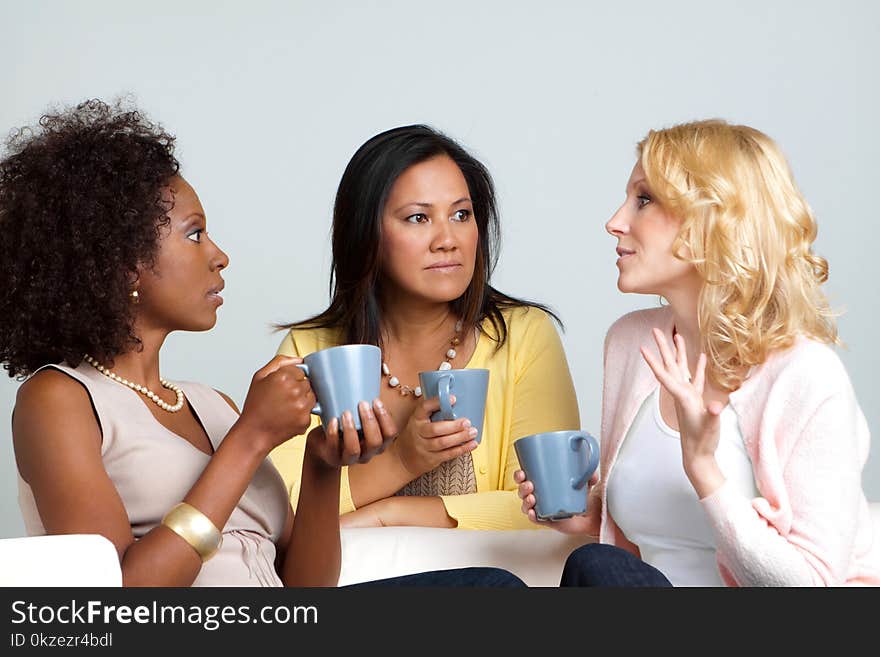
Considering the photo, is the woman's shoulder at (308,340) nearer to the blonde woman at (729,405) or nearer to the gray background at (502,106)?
the blonde woman at (729,405)

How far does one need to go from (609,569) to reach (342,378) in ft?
1.55

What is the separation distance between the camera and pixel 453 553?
2.16 meters

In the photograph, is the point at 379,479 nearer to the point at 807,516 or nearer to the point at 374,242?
the point at 374,242

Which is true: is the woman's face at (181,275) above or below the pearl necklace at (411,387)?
above

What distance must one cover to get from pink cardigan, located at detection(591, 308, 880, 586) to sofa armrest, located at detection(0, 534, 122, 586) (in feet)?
2.77

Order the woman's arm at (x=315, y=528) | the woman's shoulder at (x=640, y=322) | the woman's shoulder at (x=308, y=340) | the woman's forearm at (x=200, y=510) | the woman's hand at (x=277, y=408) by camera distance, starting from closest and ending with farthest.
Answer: the woman's forearm at (x=200, y=510), the woman's hand at (x=277, y=408), the woman's arm at (x=315, y=528), the woman's shoulder at (x=640, y=322), the woman's shoulder at (x=308, y=340)

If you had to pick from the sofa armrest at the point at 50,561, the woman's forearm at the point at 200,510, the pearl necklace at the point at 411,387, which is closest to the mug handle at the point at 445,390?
the woman's forearm at the point at 200,510

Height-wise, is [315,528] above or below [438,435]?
below

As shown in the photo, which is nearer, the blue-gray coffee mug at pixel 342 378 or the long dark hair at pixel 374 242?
the blue-gray coffee mug at pixel 342 378

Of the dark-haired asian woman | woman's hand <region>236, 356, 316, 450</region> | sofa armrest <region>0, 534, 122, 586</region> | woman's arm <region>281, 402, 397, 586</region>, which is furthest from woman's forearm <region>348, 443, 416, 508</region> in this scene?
sofa armrest <region>0, 534, 122, 586</region>

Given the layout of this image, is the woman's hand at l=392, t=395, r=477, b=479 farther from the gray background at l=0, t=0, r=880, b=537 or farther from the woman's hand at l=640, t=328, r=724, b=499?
the gray background at l=0, t=0, r=880, b=537

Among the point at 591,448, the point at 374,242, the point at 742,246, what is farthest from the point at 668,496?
the point at 374,242

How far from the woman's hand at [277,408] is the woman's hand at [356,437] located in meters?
0.07

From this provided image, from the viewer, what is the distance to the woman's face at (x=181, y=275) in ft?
6.26
